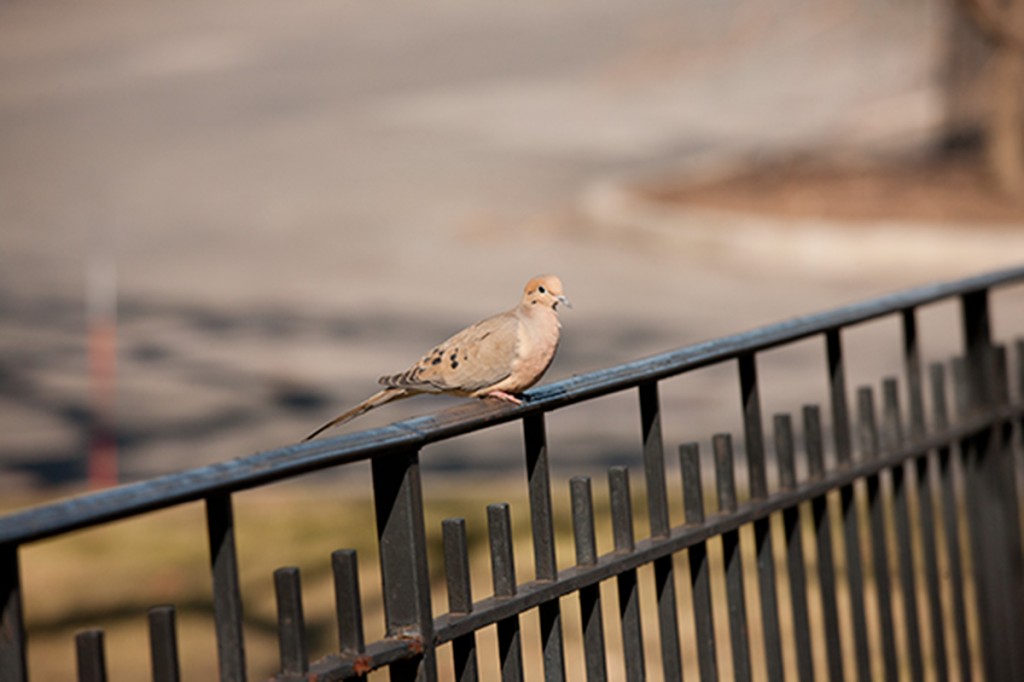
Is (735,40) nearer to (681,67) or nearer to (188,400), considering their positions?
(681,67)

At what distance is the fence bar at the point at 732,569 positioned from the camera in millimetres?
2180

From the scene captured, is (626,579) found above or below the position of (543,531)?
below

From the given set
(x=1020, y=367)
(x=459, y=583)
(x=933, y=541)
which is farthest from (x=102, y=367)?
(x=459, y=583)

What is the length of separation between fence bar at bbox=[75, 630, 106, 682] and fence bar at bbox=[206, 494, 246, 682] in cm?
15

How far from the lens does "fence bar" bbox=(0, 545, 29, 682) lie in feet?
3.91

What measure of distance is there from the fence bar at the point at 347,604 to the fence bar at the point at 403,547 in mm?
66

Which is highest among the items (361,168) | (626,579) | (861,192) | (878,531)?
(626,579)

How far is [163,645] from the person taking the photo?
133cm

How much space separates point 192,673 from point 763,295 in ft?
27.7

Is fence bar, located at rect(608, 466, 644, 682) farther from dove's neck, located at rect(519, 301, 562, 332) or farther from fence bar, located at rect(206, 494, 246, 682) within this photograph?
fence bar, located at rect(206, 494, 246, 682)

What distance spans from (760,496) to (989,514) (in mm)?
889

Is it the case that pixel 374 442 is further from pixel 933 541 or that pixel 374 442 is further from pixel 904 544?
pixel 933 541

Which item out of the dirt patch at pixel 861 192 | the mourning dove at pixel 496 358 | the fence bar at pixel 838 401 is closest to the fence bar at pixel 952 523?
the fence bar at pixel 838 401

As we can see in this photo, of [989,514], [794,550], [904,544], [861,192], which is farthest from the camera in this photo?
[861,192]
